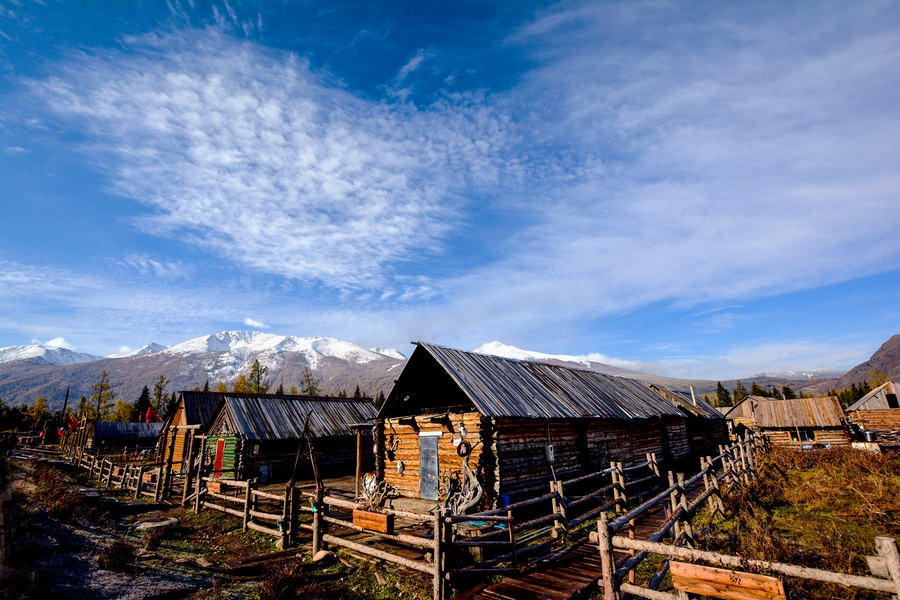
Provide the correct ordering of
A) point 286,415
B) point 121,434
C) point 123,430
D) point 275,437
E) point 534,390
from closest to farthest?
1. point 534,390
2. point 275,437
3. point 286,415
4. point 121,434
5. point 123,430

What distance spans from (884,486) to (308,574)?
21.2 metres

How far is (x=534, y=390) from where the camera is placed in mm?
18859

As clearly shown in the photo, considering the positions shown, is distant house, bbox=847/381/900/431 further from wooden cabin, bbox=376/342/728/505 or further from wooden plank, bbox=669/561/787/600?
wooden plank, bbox=669/561/787/600

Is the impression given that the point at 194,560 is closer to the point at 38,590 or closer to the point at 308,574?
the point at 308,574

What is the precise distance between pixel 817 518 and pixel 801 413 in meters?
38.4

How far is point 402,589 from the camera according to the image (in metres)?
9.31

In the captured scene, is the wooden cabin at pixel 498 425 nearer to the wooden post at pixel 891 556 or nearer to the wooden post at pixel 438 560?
the wooden post at pixel 438 560

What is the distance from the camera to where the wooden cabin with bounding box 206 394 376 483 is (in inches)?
1030

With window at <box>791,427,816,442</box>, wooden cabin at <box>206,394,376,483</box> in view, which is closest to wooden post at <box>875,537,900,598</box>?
wooden cabin at <box>206,394,376,483</box>

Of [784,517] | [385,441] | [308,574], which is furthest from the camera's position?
[385,441]

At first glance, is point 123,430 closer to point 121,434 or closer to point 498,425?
point 121,434

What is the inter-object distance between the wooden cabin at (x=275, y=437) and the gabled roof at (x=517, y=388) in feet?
24.7

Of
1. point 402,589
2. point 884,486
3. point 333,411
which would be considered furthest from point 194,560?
point 884,486

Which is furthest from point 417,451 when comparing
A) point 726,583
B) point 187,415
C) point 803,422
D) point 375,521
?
point 803,422
